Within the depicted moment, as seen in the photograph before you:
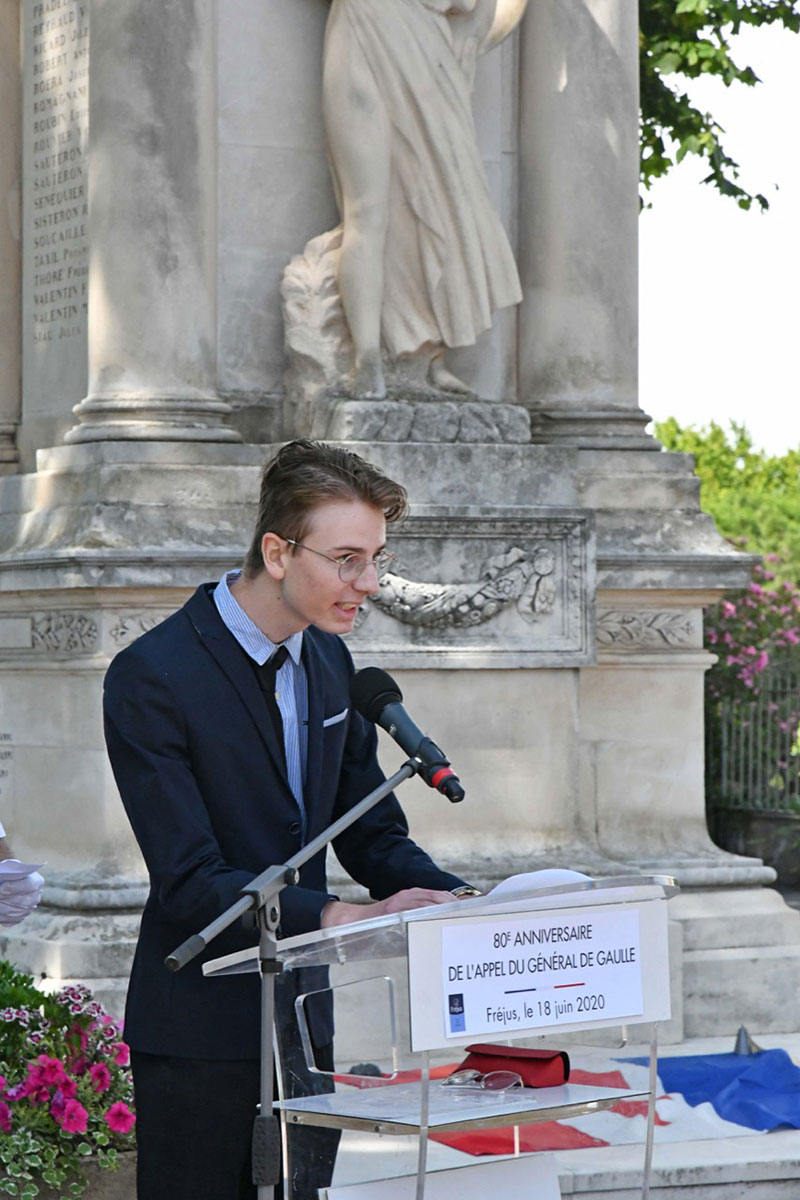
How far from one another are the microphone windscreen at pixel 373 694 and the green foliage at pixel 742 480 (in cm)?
2345

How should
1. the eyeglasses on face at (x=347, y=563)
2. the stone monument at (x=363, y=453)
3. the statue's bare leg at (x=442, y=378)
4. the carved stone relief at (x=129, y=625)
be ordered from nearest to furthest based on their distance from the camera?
the eyeglasses on face at (x=347, y=563), the carved stone relief at (x=129, y=625), the stone monument at (x=363, y=453), the statue's bare leg at (x=442, y=378)

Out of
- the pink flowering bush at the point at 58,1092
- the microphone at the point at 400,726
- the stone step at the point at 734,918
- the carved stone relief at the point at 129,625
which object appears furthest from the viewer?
the stone step at the point at 734,918

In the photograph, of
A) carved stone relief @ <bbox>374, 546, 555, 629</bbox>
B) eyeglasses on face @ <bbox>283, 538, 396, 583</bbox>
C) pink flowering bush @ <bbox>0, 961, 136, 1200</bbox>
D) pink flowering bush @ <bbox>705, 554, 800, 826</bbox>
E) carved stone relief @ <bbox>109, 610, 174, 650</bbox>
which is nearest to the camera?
eyeglasses on face @ <bbox>283, 538, 396, 583</bbox>

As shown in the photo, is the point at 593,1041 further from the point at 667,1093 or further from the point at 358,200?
the point at 358,200

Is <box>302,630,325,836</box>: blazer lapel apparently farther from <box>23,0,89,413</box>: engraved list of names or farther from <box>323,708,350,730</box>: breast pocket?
<box>23,0,89,413</box>: engraved list of names

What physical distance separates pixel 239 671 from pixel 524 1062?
2.79ft

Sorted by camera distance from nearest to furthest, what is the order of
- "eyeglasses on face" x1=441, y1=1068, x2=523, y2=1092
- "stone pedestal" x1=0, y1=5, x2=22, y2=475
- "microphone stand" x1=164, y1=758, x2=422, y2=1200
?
"microphone stand" x1=164, y1=758, x2=422, y2=1200, "eyeglasses on face" x1=441, y1=1068, x2=523, y2=1092, "stone pedestal" x1=0, y1=5, x2=22, y2=475

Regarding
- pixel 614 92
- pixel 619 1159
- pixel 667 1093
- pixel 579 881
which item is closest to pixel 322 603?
pixel 579 881

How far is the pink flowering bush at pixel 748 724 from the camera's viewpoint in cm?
1340

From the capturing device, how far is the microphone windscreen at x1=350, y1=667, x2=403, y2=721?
3.67 m

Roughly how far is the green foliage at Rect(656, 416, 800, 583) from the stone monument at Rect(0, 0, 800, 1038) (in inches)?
726

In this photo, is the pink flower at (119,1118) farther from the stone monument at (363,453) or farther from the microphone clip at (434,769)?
the microphone clip at (434,769)

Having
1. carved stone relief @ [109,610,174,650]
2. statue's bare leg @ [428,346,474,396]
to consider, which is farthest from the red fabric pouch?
statue's bare leg @ [428,346,474,396]

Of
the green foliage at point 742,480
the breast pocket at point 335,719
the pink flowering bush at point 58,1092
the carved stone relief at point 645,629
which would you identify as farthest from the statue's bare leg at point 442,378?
the green foliage at point 742,480
